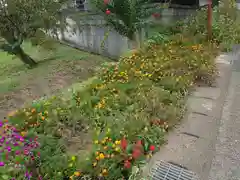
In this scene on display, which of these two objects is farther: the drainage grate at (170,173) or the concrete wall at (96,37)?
the concrete wall at (96,37)

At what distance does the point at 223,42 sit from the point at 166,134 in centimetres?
316

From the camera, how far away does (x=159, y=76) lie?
10.9 feet

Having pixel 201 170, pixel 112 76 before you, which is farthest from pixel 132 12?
pixel 201 170

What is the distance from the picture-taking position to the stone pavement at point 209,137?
185cm

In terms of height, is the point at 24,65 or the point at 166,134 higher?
the point at 166,134

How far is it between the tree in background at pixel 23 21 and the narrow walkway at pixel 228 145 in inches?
226

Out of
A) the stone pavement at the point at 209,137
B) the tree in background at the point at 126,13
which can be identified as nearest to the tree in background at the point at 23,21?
the tree in background at the point at 126,13

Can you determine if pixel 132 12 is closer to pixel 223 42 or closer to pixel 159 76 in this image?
pixel 223 42

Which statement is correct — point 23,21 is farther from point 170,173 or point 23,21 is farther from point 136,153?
point 170,173

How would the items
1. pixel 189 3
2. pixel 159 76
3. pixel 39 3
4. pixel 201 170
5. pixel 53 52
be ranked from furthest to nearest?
pixel 189 3, pixel 53 52, pixel 39 3, pixel 159 76, pixel 201 170

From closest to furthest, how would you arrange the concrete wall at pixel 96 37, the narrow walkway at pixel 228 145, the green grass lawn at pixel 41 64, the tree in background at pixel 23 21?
the narrow walkway at pixel 228 145, the green grass lawn at pixel 41 64, the tree in background at pixel 23 21, the concrete wall at pixel 96 37

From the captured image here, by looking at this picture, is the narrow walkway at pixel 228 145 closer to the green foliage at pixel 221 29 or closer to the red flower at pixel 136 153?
the red flower at pixel 136 153

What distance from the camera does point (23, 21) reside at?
6.86 metres

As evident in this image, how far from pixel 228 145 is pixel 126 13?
4395 millimetres
